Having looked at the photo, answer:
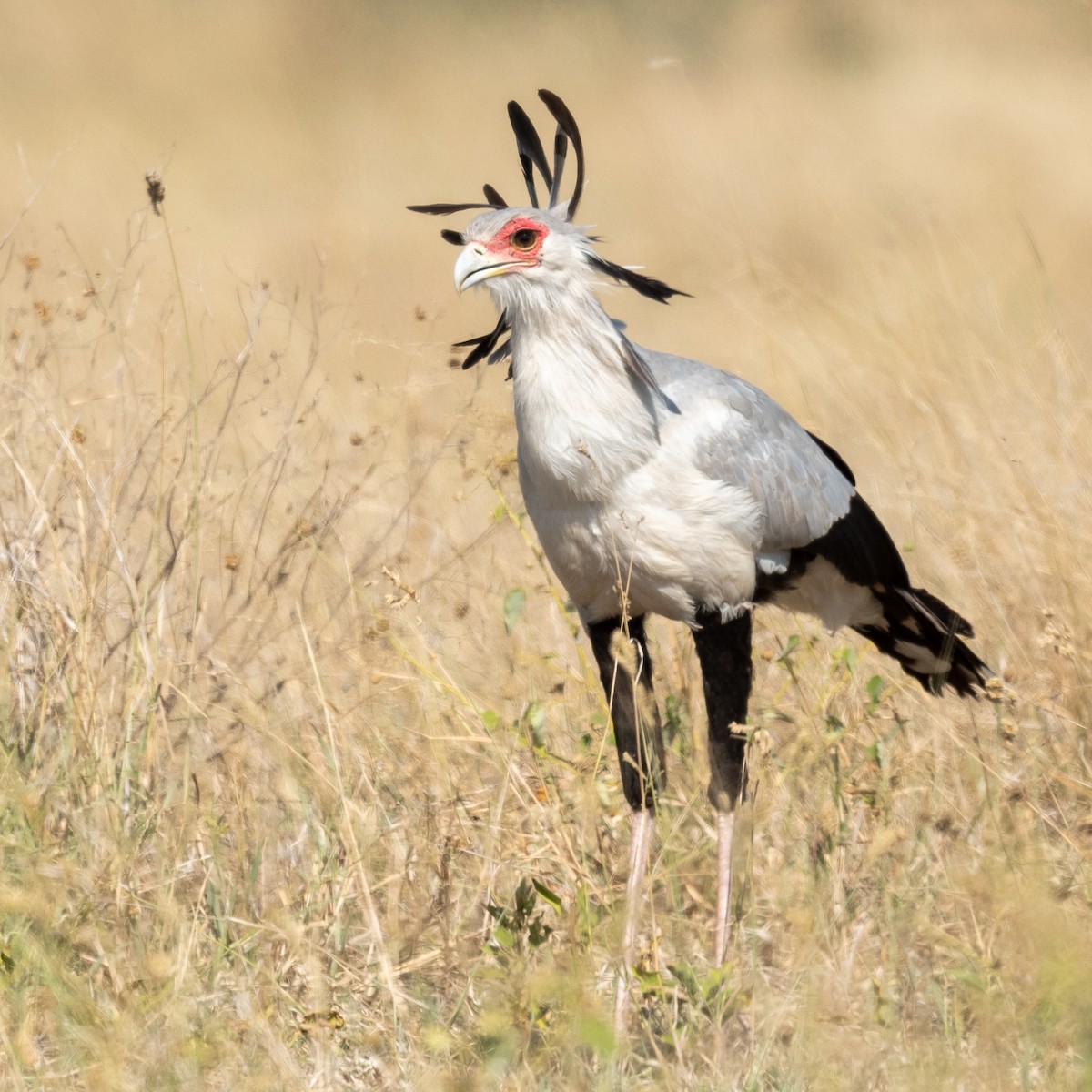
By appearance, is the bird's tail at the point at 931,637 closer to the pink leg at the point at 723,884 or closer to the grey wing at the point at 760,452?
the grey wing at the point at 760,452

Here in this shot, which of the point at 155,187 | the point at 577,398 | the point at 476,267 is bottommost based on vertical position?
the point at 577,398

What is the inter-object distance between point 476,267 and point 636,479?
0.63m

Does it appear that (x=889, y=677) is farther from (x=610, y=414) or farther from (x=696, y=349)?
(x=696, y=349)

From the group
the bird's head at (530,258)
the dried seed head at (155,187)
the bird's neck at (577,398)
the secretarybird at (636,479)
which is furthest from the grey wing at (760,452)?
the dried seed head at (155,187)

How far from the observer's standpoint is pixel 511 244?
3.74 m

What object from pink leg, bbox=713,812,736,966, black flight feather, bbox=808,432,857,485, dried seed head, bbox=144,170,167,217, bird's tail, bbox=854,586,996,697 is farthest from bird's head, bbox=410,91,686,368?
pink leg, bbox=713,812,736,966

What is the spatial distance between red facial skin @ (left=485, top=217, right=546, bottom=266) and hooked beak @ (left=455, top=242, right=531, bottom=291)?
0.01 m

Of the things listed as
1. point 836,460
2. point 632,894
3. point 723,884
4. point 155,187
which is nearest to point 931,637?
point 836,460

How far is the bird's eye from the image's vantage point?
3.74 m

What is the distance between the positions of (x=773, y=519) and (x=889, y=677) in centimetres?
121

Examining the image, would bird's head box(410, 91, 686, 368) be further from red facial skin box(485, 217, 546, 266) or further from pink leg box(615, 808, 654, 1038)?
pink leg box(615, 808, 654, 1038)

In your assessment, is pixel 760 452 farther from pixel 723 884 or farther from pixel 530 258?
pixel 723 884

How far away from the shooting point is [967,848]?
12.1ft

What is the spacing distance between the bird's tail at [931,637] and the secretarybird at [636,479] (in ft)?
1.08
